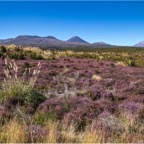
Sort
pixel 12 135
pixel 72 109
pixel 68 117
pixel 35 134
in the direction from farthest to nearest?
pixel 72 109
pixel 68 117
pixel 35 134
pixel 12 135

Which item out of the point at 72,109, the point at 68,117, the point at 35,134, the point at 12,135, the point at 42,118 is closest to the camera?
the point at 12,135

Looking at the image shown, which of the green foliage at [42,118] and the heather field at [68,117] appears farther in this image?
the green foliage at [42,118]

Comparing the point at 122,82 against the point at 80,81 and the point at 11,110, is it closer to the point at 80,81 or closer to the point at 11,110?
the point at 80,81

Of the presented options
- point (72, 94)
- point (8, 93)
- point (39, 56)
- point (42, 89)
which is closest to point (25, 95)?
point (8, 93)

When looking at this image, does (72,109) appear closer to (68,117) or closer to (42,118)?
(68,117)

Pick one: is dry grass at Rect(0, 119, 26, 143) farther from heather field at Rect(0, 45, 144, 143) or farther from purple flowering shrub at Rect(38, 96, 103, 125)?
purple flowering shrub at Rect(38, 96, 103, 125)

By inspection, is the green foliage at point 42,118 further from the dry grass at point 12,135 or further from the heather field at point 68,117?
the dry grass at point 12,135

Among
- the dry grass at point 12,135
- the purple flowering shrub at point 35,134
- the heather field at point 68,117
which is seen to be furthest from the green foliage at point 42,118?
the dry grass at point 12,135

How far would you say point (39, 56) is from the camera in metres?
30.0

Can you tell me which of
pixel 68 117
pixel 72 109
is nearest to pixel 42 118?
pixel 68 117

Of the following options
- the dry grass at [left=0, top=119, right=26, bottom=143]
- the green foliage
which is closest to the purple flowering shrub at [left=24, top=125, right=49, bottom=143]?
the dry grass at [left=0, top=119, right=26, bottom=143]

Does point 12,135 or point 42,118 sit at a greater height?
point 12,135

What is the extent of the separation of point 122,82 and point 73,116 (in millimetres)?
7997

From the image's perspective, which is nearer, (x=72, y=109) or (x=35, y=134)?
(x=35, y=134)
